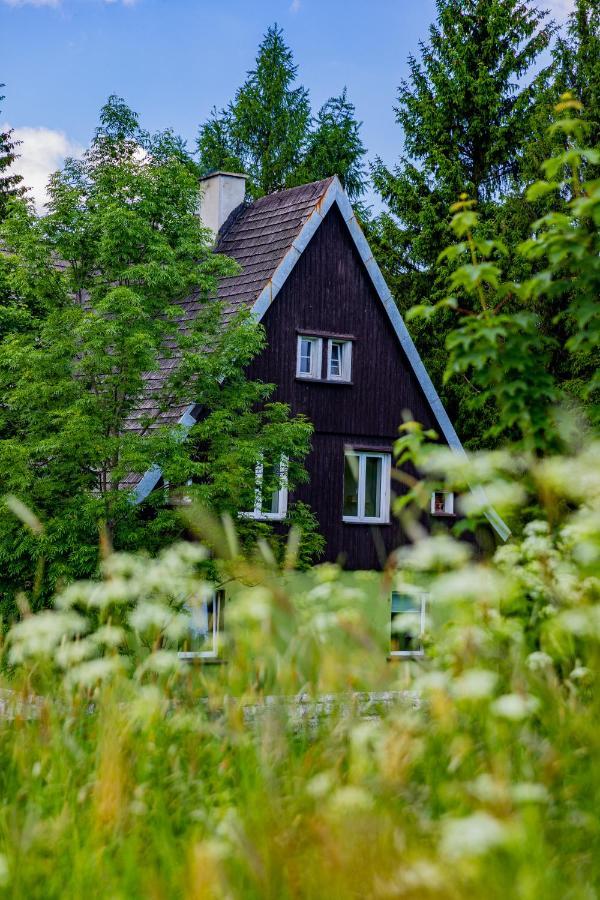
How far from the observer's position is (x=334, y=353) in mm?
23016

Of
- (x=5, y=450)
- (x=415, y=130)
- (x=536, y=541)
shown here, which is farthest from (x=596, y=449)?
(x=415, y=130)

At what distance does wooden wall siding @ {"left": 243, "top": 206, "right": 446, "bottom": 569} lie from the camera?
22.0 m

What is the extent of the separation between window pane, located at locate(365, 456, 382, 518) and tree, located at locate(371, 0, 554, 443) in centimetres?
878

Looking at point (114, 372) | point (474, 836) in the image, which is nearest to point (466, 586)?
point (474, 836)

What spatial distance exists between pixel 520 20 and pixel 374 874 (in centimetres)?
3198

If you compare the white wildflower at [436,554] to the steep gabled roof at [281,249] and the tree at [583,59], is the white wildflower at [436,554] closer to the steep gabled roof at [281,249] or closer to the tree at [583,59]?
the steep gabled roof at [281,249]

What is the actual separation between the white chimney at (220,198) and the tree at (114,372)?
606cm

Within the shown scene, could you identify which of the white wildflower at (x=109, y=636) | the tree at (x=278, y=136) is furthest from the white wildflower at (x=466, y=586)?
the tree at (x=278, y=136)

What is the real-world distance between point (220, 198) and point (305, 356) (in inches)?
169

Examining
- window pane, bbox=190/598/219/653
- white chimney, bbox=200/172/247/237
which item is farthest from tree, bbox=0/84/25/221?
window pane, bbox=190/598/219/653

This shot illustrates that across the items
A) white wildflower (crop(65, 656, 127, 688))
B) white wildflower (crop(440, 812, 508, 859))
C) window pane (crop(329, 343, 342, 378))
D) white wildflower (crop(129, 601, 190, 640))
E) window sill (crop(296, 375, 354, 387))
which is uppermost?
window pane (crop(329, 343, 342, 378))

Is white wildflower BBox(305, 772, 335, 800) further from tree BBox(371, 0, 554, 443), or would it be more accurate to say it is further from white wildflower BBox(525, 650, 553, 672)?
tree BBox(371, 0, 554, 443)

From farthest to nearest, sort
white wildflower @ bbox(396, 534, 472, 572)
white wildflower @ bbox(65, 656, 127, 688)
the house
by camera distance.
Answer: the house
white wildflower @ bbox(65, 656, 127, 688)
white wildflower @ bbox(396, 534, 472, 572)

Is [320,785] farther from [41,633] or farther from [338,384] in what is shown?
[338,384]
